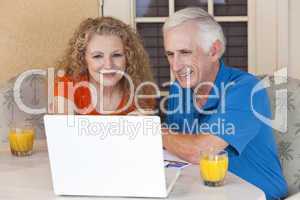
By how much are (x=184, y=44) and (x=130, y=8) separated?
2.75ft

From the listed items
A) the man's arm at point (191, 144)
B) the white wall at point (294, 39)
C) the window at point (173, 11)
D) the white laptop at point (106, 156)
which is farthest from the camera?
the window at point (173, 11)

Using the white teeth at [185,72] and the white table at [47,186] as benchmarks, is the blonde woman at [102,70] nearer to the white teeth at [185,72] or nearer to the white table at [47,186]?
the white teeth at [185,72]

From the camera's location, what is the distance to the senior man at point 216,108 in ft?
6.65

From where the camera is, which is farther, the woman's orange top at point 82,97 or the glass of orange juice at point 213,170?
the woman's orange top at point 82,97

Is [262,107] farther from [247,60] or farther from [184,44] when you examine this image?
[247,60]

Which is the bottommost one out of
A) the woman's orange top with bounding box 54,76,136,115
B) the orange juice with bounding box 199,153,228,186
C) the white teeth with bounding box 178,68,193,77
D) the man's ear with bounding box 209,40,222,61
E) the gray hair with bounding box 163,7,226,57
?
the orange juice with bounding box 199,153,228,186

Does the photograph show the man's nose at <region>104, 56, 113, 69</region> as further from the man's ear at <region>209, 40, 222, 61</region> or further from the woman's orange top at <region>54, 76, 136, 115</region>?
the man's ear at <region>209, 40, 222, 61</region>

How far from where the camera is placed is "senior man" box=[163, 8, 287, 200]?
2.03m

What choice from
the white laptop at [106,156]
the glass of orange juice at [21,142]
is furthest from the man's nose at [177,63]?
the white laptop at [106,156]

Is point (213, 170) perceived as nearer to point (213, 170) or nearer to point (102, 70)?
point (213, 170)

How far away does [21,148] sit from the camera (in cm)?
218

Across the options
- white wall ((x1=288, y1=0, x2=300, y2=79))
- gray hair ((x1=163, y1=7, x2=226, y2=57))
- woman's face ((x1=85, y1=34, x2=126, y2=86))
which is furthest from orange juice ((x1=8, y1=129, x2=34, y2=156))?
white wall ((x1=288, y1=0, x2=300, y2=79))

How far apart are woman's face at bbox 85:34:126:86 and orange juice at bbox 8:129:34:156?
378mm

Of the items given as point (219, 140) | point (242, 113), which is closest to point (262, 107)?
point (242, 113)
